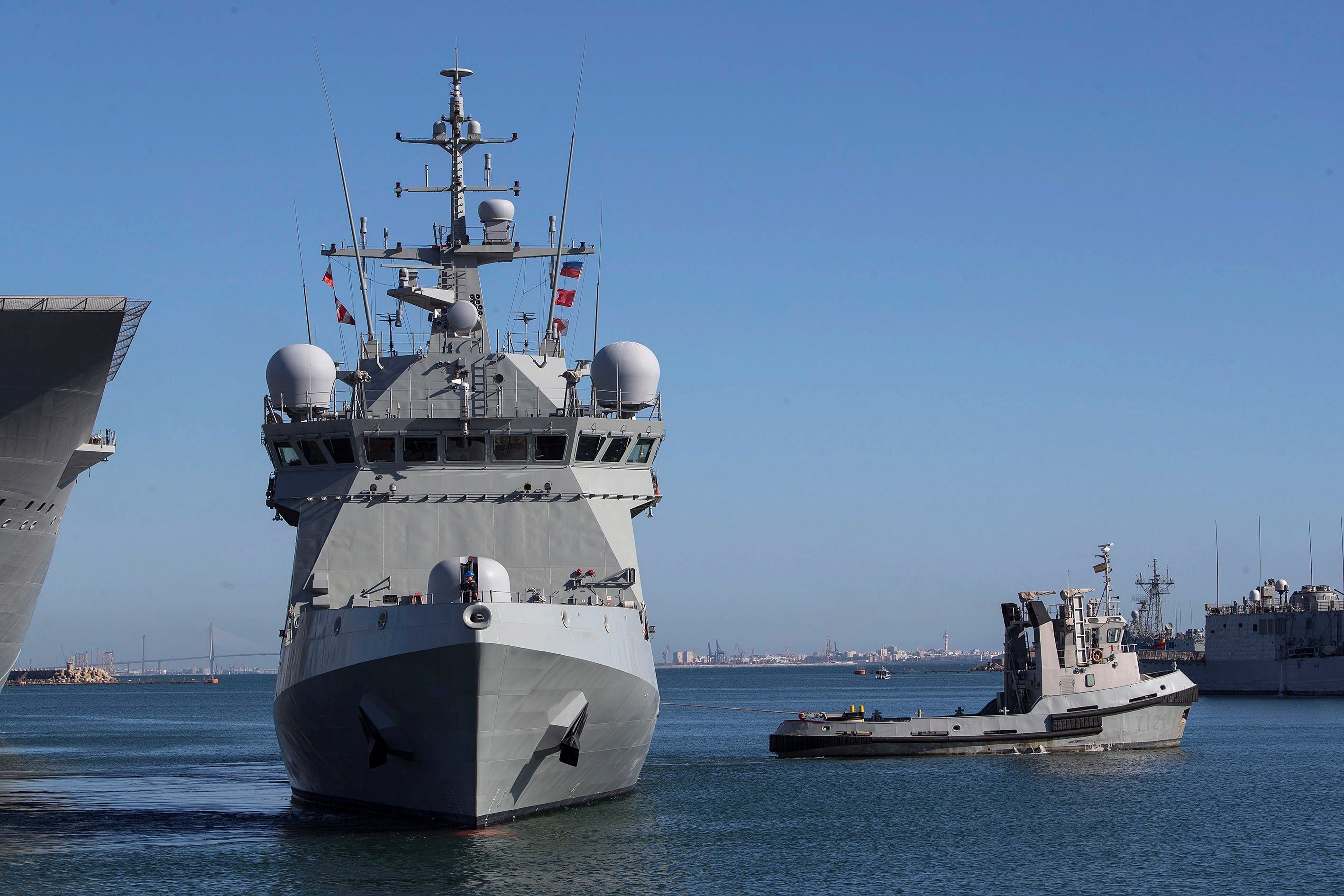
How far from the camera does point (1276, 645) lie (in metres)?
82.6

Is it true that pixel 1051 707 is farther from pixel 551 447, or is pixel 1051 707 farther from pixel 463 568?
pixel 463 568

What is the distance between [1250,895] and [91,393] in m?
31.4

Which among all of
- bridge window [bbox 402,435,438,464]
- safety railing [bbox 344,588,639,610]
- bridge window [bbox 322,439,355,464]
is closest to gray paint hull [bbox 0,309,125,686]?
bridge window [bbox 322,439,355,464]

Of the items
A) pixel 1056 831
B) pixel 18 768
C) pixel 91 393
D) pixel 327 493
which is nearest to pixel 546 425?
pixel 327 493

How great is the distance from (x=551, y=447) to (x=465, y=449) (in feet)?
5.07

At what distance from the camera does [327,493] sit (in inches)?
987

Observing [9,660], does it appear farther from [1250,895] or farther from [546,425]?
[1250,895]

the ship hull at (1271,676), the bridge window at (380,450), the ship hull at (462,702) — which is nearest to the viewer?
the ship hull at (462,702)

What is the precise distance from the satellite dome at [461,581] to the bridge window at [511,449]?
14.0 ft

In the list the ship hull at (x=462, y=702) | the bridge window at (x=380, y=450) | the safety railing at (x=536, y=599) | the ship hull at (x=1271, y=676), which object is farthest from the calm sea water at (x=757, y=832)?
the ship hull at (x=1271, y=676)

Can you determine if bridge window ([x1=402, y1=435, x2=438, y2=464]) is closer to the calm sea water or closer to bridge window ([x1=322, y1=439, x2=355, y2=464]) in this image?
bridge window ([x1=322, y1=439, x2=355, y2=464])

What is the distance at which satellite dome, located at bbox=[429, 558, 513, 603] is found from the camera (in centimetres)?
2080

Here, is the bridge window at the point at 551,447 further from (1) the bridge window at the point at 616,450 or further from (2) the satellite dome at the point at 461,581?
(2) the satellite dome at the point at 461,581

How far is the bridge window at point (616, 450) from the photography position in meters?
26.0
